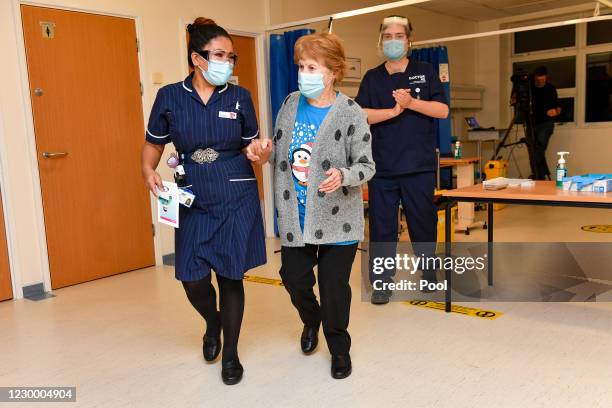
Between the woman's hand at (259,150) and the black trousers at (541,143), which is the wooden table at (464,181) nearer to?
the black trousers at (541,143)

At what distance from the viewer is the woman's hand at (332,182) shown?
1.98 m

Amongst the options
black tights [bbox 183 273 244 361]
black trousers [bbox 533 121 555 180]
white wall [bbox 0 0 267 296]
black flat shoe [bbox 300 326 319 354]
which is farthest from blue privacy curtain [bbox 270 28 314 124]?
black trousers [bbox 533 121 555 180]

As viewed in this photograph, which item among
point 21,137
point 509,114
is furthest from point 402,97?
point 509,114

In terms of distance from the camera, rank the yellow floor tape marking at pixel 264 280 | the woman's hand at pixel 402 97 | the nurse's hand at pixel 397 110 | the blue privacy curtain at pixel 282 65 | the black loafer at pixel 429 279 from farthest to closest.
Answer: the blue privacy curtain at pixel 282 65, the yellow floor tape marking at pixel 264 280, the black loafer at pixel 429 279, the nurse's hand at pixel 397 110, the woman's hand at pixel 402 97

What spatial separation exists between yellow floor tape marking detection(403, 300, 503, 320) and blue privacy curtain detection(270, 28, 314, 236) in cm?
225

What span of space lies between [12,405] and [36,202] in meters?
1.95

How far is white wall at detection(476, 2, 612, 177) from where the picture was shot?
7914mm

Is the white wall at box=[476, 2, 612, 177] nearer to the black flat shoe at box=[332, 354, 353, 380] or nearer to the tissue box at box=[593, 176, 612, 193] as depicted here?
the tissue box at box=[593, 176, 612, 193]

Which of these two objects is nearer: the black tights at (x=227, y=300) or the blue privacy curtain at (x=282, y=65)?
the black tights at (x=227, y=300)

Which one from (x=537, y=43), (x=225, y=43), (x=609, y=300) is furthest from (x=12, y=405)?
(x=537, y=43)

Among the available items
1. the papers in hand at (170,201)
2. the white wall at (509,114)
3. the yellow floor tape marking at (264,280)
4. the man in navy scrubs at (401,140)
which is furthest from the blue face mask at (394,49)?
the white wall at (509,114)

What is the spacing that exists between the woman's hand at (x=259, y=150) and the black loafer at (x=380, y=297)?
140cm

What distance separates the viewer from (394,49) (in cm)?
307

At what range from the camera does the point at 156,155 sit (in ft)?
7.58
